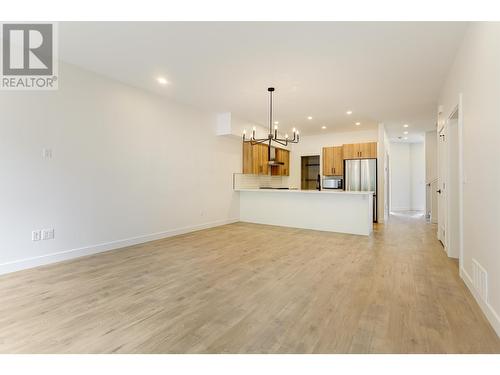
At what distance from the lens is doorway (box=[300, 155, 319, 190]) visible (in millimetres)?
9164

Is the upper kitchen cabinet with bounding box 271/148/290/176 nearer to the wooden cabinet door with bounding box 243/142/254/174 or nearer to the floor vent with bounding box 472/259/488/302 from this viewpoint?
the wooden cabinet door with bounding box 243/142/254/174

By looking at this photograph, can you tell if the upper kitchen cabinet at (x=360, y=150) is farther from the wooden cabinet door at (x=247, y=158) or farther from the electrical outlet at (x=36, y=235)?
the electrical outlet at (x=36, y=235)

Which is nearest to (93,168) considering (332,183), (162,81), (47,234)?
(47,234)

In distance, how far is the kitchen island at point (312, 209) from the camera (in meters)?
5.28

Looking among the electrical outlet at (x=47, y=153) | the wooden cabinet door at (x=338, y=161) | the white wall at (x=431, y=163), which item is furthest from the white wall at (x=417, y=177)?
the electrical outlet at (x=47, y=153)

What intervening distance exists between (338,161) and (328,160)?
1.07 ft

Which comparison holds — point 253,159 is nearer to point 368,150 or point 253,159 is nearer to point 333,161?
point 333,161

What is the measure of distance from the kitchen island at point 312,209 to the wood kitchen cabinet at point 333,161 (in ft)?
8.30

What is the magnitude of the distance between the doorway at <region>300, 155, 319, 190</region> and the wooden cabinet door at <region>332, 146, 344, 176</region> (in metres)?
1.16

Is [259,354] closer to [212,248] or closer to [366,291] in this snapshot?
[366,291]

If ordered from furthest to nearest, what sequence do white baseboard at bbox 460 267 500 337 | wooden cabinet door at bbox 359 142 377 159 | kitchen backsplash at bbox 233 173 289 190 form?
1. wooden cabinet door at bbox 359 142 377 159
2. kitchen backsplash at bbox 233 173 289 190
3. white baseboard at bbox 460 267 500 337

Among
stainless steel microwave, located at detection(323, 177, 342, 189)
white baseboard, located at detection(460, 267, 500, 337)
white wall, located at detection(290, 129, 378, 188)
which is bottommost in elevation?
white baseboard, located at detection(460, 267, 500, 337)

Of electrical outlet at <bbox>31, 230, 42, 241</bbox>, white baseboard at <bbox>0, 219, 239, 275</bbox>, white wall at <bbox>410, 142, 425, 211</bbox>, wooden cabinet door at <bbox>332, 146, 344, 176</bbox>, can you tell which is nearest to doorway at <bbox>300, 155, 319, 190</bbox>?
wooden cabinet door at <bbox>332, 146, 344, 176</bbox>

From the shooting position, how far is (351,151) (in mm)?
7617
